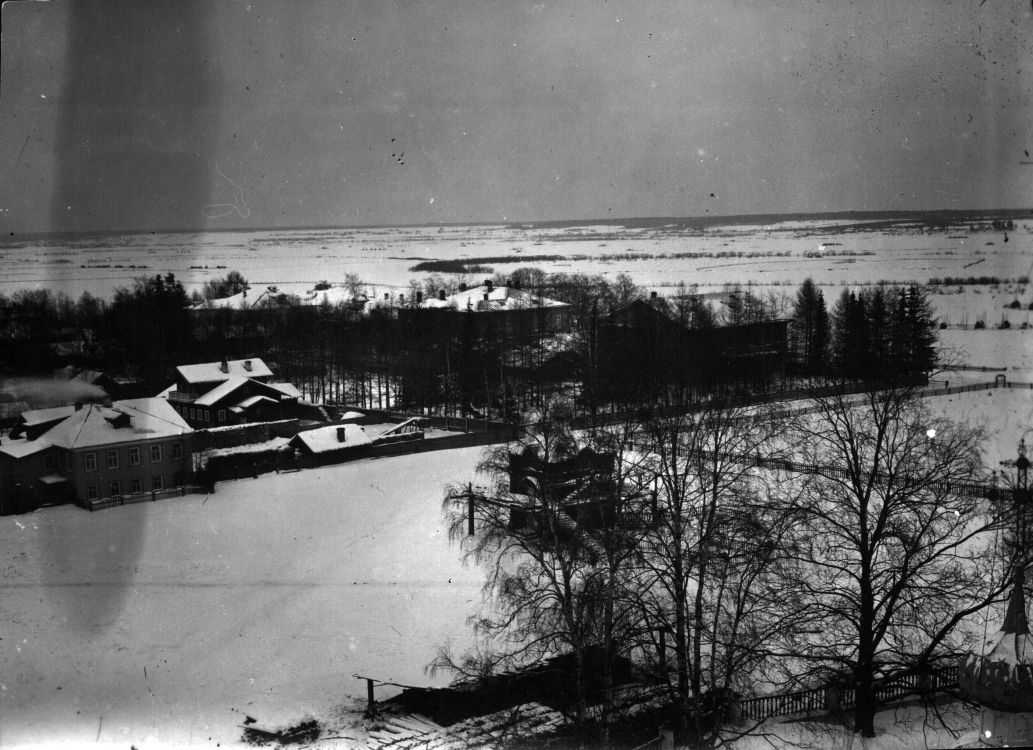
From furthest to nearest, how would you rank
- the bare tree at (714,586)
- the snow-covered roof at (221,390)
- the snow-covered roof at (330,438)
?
the snow-covered roof at (221,390), the snow-covered roof at (330,438), the bare tree at (714,586)

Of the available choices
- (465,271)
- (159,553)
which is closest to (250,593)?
(159,553)

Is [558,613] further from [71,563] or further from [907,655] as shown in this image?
[71,563]

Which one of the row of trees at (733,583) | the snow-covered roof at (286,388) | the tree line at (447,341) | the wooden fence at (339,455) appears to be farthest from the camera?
the snow-covered roof at (286,388)

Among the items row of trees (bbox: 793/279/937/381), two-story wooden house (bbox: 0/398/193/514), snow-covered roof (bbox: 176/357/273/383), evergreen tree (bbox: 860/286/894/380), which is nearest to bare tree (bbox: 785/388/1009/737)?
row of trees (bbox: 793/279/937/381)

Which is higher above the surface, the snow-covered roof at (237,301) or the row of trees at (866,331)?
the snow-covered roof at (237,301)

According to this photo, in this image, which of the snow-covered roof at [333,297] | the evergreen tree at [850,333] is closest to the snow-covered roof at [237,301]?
the snow-covered roof at [333,297]

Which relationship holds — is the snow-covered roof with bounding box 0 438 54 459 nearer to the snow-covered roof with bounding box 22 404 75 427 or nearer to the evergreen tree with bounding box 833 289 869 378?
the snow-covered roof with bounding box 22 404 75 427

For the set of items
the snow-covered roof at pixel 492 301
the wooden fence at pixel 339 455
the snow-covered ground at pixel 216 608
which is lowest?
the snow-covered ground at pixel 216 608

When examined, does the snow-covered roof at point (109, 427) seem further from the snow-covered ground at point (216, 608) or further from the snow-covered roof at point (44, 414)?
the snow-covered ground at point (216, 608)
